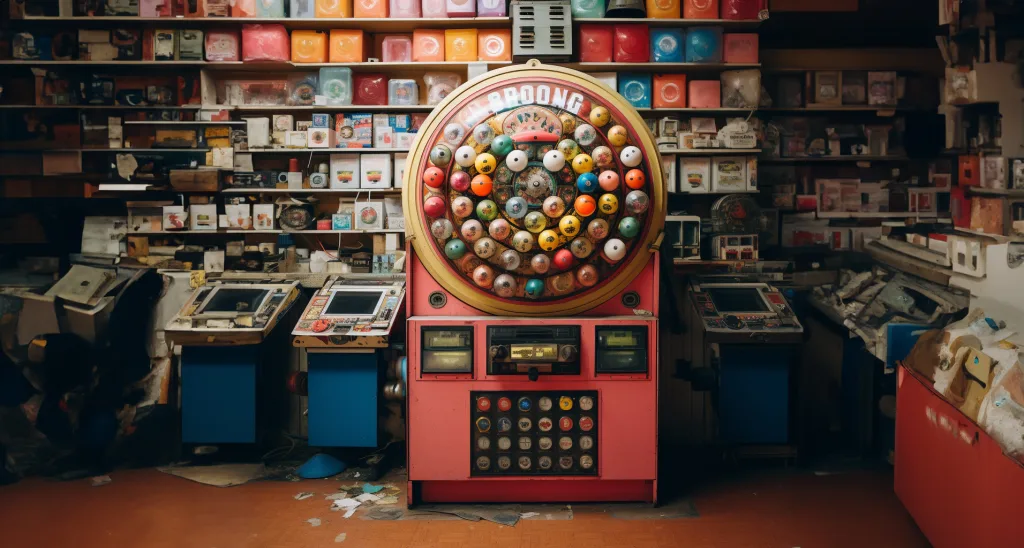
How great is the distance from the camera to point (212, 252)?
646 centimetres

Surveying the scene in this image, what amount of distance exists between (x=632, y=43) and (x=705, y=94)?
0.70 metres

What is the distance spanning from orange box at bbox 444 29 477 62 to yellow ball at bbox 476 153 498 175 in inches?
90.4

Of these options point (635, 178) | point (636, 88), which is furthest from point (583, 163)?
point (636, 88)

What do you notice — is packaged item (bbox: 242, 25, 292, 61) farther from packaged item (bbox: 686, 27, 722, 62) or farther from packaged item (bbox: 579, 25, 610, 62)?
packaged item (bbox: 686, 27, 722, 62)

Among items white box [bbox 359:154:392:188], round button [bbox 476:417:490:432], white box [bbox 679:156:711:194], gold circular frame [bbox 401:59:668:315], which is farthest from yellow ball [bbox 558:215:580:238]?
white box [bbox 359:154:392:188]

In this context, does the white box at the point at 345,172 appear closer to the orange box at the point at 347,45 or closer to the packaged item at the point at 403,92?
the packaged item at the point at 403,92

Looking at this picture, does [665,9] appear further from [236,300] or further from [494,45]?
[236,300]

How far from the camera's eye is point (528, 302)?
4.60 metres

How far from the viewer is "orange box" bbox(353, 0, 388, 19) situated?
21.0 feet

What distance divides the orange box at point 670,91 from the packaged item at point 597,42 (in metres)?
0.46

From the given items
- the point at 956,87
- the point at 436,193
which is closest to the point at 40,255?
the point at 436,193

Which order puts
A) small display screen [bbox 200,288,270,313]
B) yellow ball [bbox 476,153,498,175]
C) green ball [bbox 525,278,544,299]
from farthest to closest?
small display screen [bbox 200,288,270,313] → green ball [bbox 525,278,544,299] → yellow ball [bbox 476,153,498,175]

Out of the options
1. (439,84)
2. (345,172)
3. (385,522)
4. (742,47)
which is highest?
(742,47)

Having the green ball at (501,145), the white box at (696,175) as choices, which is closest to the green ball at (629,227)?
the green ball at (501,145)
